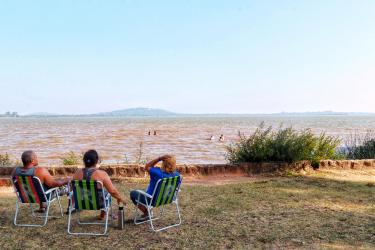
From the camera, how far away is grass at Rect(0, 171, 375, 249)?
4.79m

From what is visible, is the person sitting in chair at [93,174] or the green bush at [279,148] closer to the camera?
the person sitting in chair at [93,174]

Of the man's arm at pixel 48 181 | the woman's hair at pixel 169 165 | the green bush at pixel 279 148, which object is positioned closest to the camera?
the woman's hair at pixel 169 165

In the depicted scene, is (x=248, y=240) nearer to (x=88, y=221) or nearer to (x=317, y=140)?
(x=88, y=221)

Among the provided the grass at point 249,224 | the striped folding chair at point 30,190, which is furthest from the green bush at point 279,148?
the striped folding chair at point 30,190

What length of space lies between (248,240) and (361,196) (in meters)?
3.36

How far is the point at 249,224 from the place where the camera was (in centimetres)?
550

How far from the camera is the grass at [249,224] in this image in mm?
4785

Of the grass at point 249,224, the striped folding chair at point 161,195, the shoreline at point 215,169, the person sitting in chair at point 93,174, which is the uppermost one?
the person sitting in chair at point 93,174

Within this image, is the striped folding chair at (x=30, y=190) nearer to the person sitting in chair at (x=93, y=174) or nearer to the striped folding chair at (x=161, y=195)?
the person sitting in chair at (x=93, y=174)

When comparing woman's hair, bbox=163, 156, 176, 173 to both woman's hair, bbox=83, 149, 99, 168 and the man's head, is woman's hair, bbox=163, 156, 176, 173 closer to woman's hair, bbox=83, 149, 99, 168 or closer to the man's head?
woman's hair, bbox=83, 149, 99, 168

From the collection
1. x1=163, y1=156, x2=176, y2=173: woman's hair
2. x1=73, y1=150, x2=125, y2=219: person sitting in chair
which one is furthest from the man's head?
x1=163, y1=156, x2=176, y2=173: woman's hair

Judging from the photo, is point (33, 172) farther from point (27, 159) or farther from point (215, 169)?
point (215, 169)

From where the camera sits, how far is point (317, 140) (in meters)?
10.9

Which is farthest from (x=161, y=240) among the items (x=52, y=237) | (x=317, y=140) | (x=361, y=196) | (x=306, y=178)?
(x=317, y=140)
